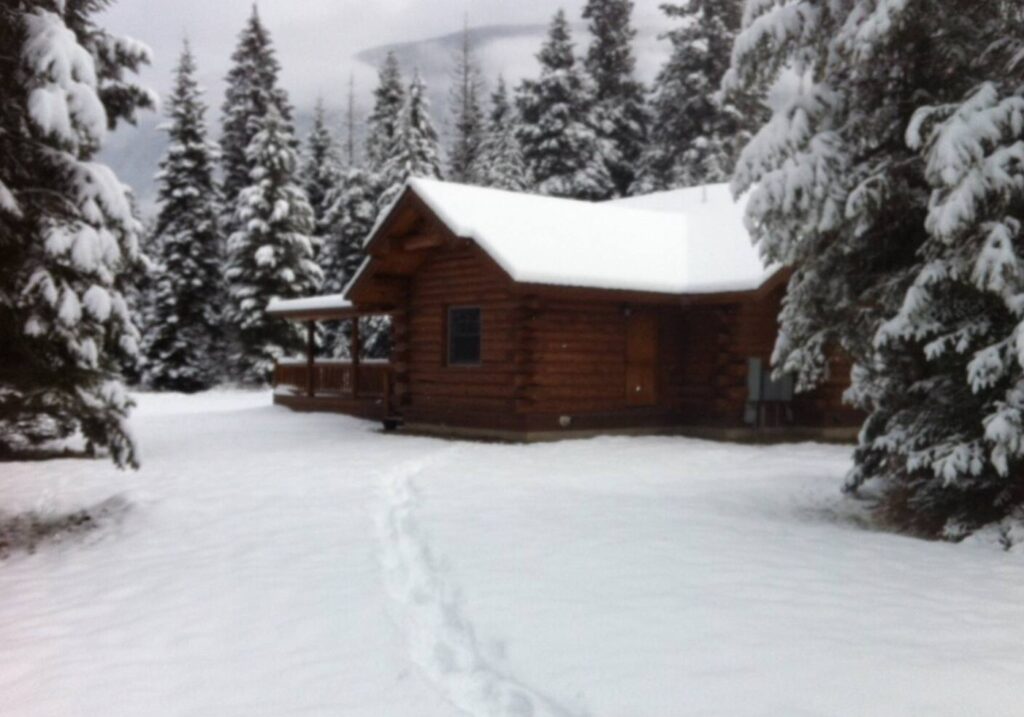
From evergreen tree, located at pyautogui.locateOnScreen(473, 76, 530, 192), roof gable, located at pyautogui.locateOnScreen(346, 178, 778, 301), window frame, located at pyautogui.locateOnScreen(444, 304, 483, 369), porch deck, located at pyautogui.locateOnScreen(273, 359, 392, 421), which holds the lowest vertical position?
porch deck, located at pyautogui.locateOnScreen(273, 359, 392, 421)

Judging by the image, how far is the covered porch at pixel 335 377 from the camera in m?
23.8

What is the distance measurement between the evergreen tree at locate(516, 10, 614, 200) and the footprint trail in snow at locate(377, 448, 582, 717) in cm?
3527

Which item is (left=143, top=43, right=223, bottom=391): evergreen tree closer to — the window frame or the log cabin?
the log cabin

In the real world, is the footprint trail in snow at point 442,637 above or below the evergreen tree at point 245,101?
below

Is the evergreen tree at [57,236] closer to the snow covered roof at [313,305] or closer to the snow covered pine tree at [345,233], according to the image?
the snow covered roof at [313,305]

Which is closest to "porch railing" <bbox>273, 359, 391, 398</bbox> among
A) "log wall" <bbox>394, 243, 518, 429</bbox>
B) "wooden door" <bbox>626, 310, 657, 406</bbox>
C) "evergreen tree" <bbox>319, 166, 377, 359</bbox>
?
"log wall" <bbox>394, 243, 518, 429</bbox>

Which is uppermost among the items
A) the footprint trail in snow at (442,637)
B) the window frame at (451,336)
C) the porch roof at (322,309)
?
the porch roof at (322,309)

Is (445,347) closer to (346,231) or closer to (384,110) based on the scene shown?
(346,231)

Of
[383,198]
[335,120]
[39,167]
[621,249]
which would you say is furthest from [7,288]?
[335,120]

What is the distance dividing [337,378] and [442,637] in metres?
20.7

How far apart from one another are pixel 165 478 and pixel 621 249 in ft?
35.8

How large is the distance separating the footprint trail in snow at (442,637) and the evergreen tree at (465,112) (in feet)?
158

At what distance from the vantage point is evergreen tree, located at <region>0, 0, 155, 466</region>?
8898 mm

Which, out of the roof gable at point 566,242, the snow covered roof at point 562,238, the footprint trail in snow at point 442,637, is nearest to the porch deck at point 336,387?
the roof gable at point 566,242
